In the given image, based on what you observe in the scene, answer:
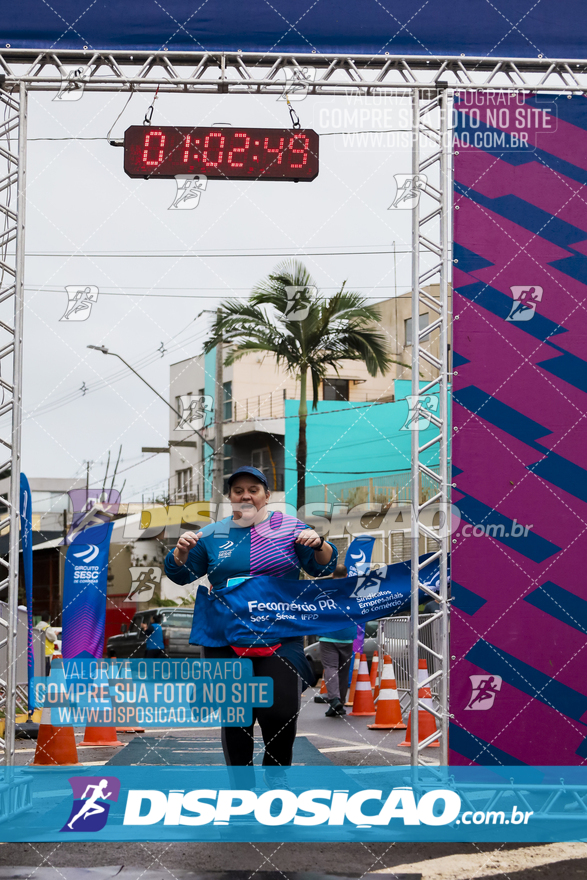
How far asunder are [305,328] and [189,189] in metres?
5.32

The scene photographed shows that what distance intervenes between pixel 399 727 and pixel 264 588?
215 inches

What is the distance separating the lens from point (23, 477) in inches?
256

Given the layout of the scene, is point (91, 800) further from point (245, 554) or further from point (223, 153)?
point (223, 153)

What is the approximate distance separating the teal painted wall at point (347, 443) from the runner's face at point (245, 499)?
910 cm


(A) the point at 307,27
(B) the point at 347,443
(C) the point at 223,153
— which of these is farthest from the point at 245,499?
(B) the point at 347,443

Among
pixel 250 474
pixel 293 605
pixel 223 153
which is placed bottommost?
pixel 293 605

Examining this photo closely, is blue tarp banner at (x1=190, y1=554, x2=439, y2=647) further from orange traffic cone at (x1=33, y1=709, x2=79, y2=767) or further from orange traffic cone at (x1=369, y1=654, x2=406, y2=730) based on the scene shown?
orange traffic cone at (x1=369, y1=654, x2=406, y2=730)

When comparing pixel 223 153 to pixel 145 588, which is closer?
pixel 223 153

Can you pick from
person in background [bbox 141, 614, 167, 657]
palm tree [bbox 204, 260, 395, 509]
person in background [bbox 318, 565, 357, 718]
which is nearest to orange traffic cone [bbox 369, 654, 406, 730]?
person in background [bbox 318, 565, 357, 718]

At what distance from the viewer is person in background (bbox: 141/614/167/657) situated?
16.4 metres

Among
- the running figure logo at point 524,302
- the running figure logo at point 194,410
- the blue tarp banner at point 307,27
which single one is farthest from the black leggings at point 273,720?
the running figure logo at point 194,410

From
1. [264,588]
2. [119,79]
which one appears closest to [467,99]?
[119,79]

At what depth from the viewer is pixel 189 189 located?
6176 mm

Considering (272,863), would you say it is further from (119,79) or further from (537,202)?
(119,79)
